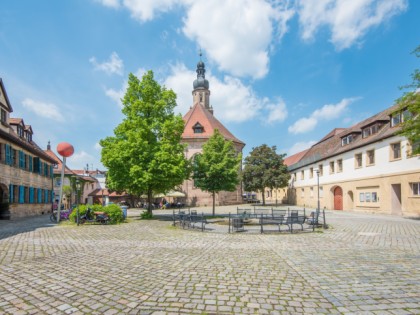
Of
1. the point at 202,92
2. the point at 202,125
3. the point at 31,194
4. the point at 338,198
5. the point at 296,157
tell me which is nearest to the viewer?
the point at 31,194

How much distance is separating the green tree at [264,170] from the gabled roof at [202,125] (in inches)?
265

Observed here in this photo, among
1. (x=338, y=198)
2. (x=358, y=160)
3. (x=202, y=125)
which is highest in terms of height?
(x=202, y=125)

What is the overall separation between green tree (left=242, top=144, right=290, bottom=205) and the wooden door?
10.4 m

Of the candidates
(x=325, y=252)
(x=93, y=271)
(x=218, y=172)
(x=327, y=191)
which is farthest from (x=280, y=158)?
(x=93, y=271)

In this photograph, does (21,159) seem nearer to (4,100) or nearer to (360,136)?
(4,100)

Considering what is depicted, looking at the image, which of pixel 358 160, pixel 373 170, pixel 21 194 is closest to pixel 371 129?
pixel 358 160

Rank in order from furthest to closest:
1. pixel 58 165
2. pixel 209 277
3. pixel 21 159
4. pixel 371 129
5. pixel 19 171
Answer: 1. pixel 58 165
2. pixel 371 129
3. pixel 21 159
4. pixel 19 171
5. pixel 209 277

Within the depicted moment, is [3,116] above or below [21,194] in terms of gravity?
above

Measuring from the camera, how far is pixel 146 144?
2125 centimetres

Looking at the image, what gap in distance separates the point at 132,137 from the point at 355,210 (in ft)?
76.8

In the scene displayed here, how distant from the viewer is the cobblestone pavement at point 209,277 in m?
4.99

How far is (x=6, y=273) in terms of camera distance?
6836 millimetres

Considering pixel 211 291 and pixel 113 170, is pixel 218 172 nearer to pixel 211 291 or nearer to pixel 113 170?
pixel 113 170

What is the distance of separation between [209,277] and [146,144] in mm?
15758
